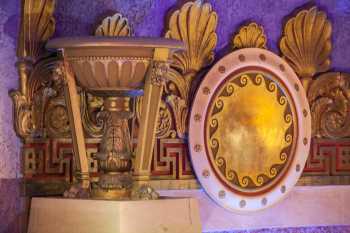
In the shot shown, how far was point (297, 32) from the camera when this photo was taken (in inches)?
133

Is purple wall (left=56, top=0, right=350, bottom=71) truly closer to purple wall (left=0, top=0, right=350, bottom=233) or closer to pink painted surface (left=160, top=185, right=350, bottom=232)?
purple wall (left=0, top=0, right=350, bottom=233)

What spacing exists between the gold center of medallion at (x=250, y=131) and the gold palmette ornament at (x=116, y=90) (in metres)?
0.49

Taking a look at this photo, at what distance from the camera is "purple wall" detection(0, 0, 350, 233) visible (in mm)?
2830

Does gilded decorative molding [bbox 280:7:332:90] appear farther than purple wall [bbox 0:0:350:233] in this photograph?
Yes

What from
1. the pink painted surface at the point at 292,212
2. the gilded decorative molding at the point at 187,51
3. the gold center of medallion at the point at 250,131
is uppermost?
the gilded decorative molding at the point at 187,51

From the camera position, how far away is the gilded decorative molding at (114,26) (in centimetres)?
297

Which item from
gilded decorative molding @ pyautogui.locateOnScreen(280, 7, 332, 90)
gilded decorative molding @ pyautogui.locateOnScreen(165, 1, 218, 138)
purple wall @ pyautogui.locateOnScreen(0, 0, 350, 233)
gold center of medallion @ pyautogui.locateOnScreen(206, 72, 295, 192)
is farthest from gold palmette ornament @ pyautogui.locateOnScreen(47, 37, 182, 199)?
gilded decorative molding @ pyautogui.locateOnScreen(280, 7, 332, 90)

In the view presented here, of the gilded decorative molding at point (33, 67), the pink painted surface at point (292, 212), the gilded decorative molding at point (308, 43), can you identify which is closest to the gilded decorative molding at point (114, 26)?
the gilded decorative molding at point (33, 67)

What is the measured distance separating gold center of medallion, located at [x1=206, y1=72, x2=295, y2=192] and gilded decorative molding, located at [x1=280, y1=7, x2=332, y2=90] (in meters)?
0.13

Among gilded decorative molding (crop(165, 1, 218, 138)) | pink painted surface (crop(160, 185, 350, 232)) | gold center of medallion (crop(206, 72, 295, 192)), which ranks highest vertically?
gilded decorative molding (crop(165, 1, 218, 138))

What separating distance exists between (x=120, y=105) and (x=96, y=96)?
0.33 feet

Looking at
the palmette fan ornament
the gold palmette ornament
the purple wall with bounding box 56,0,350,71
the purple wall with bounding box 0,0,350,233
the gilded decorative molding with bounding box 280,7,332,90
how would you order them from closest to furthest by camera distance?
the gold palmette ornament
the purple wall with bounding box 0,0,350,233
the purple wall with bounding box 56,0,350,71
the palmette fan ornament
the gilded decorative molding with bounding box 280,7,332,90

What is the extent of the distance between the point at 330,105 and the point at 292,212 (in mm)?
417

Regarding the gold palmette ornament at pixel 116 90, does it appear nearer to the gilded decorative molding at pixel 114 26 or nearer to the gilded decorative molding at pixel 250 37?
the gilded decorative molding at pixel 114 26
